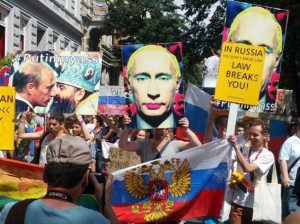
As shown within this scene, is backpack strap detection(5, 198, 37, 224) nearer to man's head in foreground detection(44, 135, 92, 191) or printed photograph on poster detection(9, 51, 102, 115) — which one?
man's head in foreground detection(44, 135, 92, 191)

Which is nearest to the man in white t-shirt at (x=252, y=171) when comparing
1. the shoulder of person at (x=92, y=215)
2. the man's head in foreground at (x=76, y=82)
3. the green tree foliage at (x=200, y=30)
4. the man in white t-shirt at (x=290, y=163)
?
the man in white t-shirt at (x=290, y=163)

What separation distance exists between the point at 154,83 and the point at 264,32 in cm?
141

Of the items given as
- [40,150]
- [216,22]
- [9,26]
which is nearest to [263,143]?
[40,150]

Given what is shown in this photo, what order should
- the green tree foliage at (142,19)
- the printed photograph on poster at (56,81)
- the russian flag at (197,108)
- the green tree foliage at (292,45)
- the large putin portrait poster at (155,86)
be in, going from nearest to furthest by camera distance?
the large putin portrait poster at (155,86)
the printed photograph on poster at (56,81)
the russian flag at (197,108)
the green tree foliage at (292,45)
the green tree foliage at (142,19)

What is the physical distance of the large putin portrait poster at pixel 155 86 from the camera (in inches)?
269

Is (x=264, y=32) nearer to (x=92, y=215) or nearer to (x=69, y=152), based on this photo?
(x=69, y=152)

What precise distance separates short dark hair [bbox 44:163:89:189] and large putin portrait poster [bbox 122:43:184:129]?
3.75 metres

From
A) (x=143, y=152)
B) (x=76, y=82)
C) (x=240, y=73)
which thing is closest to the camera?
(x=143, y=152)

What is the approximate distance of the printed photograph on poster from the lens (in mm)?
8711

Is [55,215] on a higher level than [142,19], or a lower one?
lower

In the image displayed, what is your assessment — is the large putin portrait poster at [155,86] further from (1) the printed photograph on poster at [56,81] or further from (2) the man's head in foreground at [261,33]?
(1) the printed photograph on poster at [56,81]

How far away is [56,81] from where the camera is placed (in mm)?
8984

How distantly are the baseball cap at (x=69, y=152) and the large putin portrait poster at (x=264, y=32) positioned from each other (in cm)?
415

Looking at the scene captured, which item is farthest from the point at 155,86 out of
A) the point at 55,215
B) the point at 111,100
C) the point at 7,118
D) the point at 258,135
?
the point at 111,100
